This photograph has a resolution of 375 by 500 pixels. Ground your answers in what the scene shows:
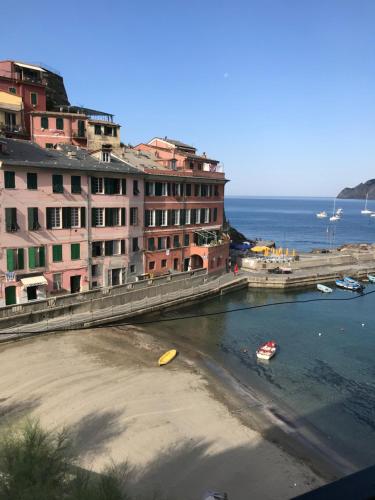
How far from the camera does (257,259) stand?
66.4 m

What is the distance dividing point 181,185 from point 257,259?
21.3m

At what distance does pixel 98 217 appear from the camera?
43094mm

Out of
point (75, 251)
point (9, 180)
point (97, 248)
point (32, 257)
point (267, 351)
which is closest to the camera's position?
point (267, 351)

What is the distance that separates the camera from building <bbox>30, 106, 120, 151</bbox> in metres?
56.8

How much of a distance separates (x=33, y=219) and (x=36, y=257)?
12.3 feet

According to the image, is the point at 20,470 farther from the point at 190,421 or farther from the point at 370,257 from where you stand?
the point at 370,257

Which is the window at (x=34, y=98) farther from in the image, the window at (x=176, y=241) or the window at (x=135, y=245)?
the window at (x=176, y=241)

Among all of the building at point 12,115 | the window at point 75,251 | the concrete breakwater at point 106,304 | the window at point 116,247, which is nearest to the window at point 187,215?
the concrete breakwater at point 106,304

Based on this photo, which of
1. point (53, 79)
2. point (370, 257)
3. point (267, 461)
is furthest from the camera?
point (370, 257)

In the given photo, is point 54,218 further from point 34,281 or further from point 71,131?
point 71,131

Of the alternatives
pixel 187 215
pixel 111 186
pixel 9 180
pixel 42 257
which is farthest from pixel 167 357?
pixel 187 215

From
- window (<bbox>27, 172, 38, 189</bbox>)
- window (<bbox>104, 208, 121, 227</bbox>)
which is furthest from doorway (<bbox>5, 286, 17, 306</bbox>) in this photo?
window (<bbox>104, 208, 121, 227</bbox>)

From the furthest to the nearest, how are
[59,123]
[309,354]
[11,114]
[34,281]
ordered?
[59,123] < [11,114] < [34,281] < [309,354]

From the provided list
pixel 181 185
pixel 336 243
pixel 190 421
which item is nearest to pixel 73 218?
pixel 181 185
